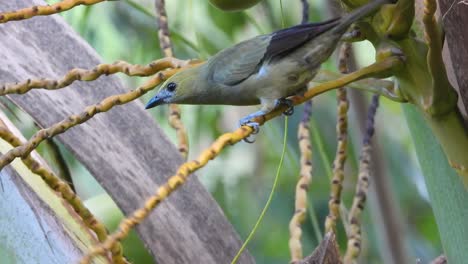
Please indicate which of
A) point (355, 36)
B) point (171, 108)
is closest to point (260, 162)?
point (171, 108)

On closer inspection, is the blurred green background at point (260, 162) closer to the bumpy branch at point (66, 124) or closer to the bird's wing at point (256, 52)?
the bird's wing at point (256, 52)

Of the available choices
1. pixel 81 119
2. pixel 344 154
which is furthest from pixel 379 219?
pixel 81 119

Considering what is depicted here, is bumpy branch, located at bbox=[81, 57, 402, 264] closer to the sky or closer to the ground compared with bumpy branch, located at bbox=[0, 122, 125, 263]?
closer to the ground

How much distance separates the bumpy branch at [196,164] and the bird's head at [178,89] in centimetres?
24

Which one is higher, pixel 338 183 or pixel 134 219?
pixel 134 219

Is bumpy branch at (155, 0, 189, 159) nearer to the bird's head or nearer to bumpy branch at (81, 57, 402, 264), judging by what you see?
the bird's head

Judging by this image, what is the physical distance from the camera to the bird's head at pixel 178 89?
3.13 feet

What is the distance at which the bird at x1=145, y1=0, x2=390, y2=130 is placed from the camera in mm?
852

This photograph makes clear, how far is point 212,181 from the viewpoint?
1.67 meters

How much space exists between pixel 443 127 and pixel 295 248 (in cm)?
19

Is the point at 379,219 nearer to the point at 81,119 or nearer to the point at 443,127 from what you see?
the point at 443,127

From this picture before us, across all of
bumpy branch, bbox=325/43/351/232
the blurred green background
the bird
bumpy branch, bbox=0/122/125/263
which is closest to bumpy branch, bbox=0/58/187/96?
bumpy branch, bbox=0/122/125/263

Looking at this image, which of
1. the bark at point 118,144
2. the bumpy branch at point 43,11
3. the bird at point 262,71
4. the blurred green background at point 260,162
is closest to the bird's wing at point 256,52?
the bird at point 262,71

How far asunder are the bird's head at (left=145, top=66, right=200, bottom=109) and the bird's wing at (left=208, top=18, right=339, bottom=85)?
35 mm
